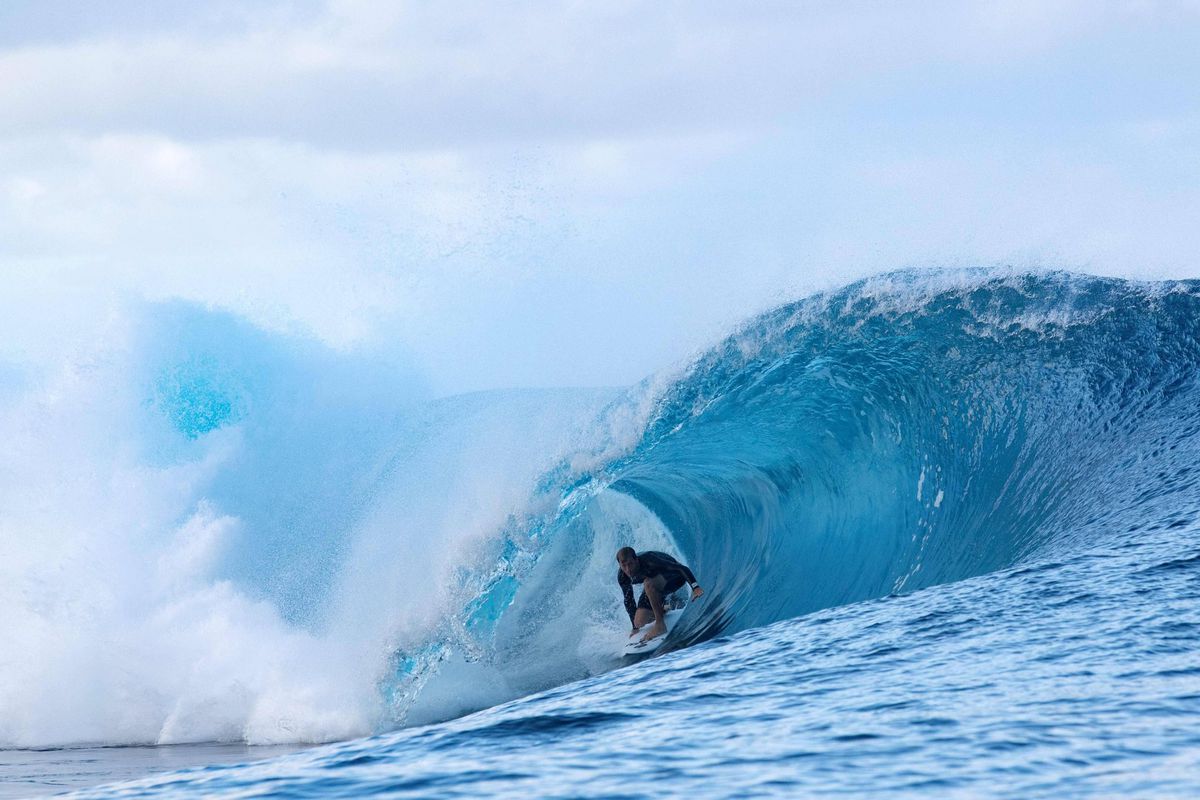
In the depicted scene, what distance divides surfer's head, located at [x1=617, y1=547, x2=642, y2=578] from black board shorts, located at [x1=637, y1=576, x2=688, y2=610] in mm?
187

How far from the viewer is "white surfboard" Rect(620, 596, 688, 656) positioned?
847 centimetres

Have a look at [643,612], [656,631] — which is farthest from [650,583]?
[656,631]

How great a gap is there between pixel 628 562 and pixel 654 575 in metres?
0.32

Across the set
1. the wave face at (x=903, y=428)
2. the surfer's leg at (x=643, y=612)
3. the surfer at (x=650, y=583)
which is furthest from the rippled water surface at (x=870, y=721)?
the surfer's leg at (x=643, y=612)

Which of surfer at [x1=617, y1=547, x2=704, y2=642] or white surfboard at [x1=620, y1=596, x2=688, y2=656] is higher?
surfer at [x1=617, y1=547, x2=704, y2=642]

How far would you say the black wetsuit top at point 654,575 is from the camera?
851 centimetres

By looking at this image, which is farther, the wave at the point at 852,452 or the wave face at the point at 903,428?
the wave at the point at 852,452

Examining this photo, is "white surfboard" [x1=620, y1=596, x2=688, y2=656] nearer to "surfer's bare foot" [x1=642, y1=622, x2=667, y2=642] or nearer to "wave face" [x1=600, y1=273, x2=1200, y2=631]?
Result: "surfer's bare foot" [x1=642, y1=622, x2=667, y2=642]

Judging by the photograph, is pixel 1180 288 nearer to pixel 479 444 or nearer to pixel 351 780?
pixel 479 444

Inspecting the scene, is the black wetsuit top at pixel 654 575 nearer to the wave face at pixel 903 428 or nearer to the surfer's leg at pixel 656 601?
the surfer's leg at pixel 656 601

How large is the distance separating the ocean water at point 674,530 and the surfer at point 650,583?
26 cm

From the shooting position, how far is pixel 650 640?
337 inches

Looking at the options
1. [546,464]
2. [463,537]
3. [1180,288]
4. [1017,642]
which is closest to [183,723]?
[463,537]

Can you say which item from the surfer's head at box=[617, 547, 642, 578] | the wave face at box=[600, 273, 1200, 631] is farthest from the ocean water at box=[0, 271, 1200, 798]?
the surfer's head at box=[617, 547, 642, 578]
